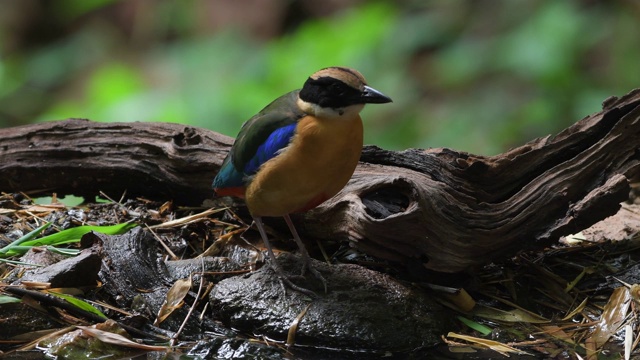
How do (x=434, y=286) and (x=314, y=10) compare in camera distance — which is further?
(x=314, y=10)

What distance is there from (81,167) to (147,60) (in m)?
6.09

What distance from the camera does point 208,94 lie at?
834 cm

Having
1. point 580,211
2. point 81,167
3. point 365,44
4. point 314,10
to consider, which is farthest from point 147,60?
point 580,211

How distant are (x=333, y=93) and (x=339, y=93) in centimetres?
3

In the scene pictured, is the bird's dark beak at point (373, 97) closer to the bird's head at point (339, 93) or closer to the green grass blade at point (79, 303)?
the bird's head at point (339, 93)

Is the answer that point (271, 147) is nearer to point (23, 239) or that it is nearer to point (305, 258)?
point (305, 258)

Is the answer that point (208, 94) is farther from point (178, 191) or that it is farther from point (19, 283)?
point (19, 283)

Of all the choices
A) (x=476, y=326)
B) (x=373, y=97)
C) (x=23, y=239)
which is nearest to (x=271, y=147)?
(x=373, y=97)

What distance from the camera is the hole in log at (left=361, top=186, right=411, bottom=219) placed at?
12.7 ft

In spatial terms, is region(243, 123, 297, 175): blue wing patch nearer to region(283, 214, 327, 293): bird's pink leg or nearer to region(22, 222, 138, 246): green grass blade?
region(283, 214, 327, 293): bird's pink leg

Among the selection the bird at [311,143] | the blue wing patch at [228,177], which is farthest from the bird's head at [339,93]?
the blue wing patch at [228,177]

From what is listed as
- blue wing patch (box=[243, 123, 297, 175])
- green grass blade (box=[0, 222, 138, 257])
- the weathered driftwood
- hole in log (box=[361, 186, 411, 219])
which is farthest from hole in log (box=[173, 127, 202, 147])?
hole in log (box=[361, 186, 411, 219])

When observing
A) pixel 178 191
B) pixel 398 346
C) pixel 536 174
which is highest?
pixel 536 174

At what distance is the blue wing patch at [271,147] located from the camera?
3.69 metres
